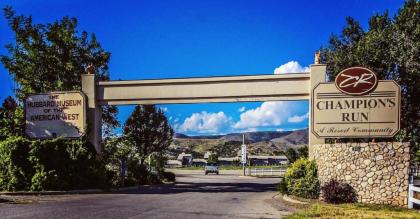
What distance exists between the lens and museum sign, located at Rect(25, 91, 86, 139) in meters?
23.9

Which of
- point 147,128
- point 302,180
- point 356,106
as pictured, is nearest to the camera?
point 302,180

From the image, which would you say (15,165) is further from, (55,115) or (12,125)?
(12,125)

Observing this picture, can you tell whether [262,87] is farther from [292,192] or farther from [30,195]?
[30,195]

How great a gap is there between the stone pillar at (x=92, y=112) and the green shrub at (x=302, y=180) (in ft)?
34.5

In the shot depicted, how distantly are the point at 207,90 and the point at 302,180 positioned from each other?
767cm

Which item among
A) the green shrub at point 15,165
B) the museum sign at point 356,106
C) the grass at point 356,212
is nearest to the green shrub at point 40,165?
the green shrub at point 15,165

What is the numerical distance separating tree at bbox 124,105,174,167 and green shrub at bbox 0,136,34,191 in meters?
16.9

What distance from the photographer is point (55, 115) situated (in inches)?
952

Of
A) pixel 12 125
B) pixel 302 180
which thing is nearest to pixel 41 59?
pixel 12 125

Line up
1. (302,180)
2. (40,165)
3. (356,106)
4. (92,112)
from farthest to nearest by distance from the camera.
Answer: (92,112) → (40,165) → (356,106) → (302,180)

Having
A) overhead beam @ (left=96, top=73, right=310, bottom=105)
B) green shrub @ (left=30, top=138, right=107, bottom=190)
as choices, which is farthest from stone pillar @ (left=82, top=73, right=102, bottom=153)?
green shrub @ (left=30, top=138, right=107, bottom=190)

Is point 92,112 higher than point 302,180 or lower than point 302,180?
higher

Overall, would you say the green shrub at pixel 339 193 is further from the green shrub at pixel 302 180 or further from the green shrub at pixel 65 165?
the green shrub at pixel 65 165

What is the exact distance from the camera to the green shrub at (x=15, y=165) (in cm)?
2045
